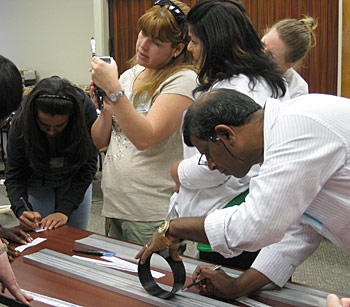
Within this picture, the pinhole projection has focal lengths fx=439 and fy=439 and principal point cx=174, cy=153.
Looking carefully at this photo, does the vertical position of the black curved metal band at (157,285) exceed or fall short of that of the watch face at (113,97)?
it falls short

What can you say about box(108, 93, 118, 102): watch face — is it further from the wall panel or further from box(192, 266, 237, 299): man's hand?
the wall panel

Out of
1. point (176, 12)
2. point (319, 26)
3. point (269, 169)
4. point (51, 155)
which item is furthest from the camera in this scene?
point (319, 26)

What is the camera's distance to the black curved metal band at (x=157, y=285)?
1267mm

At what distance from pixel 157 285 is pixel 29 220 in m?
0.86

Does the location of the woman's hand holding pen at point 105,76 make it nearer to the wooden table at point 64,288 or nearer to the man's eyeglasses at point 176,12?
the man's eyeglasses at point 176,12

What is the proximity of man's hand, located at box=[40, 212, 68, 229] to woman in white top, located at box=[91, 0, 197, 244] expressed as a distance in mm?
232

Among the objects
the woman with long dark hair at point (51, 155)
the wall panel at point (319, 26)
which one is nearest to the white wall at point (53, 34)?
the wall panel at point (319, 26)

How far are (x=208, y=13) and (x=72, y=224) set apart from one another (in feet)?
4.24

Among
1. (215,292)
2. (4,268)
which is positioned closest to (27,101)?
(4,268)

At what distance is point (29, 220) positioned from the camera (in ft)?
6.31

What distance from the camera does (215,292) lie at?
1281 mm

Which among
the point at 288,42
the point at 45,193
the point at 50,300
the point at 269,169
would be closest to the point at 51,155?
the point at 45,193

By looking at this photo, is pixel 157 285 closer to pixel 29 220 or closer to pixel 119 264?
pixel 119 264

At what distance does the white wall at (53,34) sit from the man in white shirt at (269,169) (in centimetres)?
606
